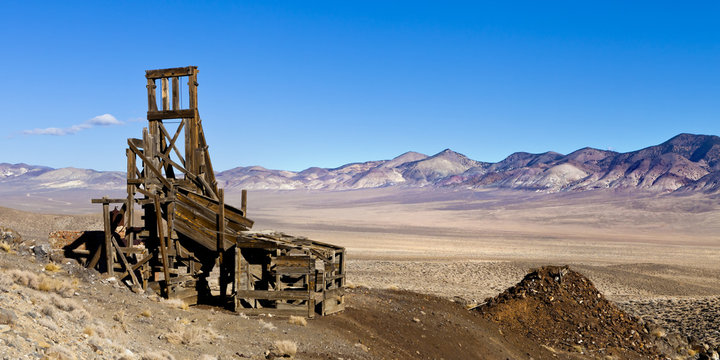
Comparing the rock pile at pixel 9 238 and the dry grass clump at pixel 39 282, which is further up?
the rock pile at pixel 9 238

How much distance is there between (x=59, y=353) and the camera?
6.94m

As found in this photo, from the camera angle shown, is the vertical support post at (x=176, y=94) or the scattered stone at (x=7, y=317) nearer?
the scattered stone at (x=7, y=317)

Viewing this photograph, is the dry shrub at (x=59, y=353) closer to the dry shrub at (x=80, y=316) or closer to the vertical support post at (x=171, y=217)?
the dry shrub at (x=80, y=316)

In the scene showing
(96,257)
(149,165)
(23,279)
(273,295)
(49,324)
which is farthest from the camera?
(96,257)

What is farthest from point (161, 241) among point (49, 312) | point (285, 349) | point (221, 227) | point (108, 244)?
point (49, 312)

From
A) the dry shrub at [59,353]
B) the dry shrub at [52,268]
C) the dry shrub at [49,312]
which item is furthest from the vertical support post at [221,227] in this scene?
the dry shrub at [59,353]

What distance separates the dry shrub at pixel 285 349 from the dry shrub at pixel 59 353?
364cm

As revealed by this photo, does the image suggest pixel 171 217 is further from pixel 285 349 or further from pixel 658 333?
pixel 658 333

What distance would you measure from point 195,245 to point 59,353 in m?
7.26

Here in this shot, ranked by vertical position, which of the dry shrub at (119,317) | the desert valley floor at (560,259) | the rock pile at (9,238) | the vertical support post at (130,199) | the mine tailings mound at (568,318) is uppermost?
the vertical support post at (130,199)

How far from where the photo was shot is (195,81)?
14.2m

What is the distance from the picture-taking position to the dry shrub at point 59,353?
6.86 metres

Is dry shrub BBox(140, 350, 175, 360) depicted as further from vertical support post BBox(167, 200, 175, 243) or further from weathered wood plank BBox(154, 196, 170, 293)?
vertical support post BBox(167, 200, 175, 243)

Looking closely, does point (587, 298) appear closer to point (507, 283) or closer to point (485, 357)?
point (485, 357)
